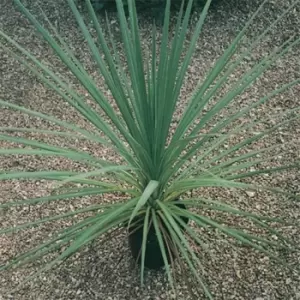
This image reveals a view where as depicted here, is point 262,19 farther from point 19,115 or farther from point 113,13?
point 19,115

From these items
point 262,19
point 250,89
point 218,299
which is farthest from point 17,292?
point 262,19

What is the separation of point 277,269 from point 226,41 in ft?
4.24

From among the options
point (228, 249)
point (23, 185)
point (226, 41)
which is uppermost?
point (226, 41)

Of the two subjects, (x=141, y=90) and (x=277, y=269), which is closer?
(x=141, y=90)

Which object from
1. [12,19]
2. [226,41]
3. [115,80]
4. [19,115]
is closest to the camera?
[115,80]

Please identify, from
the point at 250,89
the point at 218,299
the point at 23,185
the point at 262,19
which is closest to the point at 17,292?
the point at 23,185

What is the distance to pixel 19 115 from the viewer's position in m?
2.55

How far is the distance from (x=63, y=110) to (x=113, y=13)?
72 centimetres

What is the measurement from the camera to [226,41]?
284cm

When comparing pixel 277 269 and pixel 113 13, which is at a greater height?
pixel 113 13

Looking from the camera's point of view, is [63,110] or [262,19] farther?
[262,19]

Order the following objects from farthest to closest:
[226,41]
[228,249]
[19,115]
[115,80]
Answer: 1. [226,41]
2. [19,115]
3. [228,249]
4. [115,80]

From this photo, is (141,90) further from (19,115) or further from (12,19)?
(12,19)

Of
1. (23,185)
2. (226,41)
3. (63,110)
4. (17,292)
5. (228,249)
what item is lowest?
(17,292)
